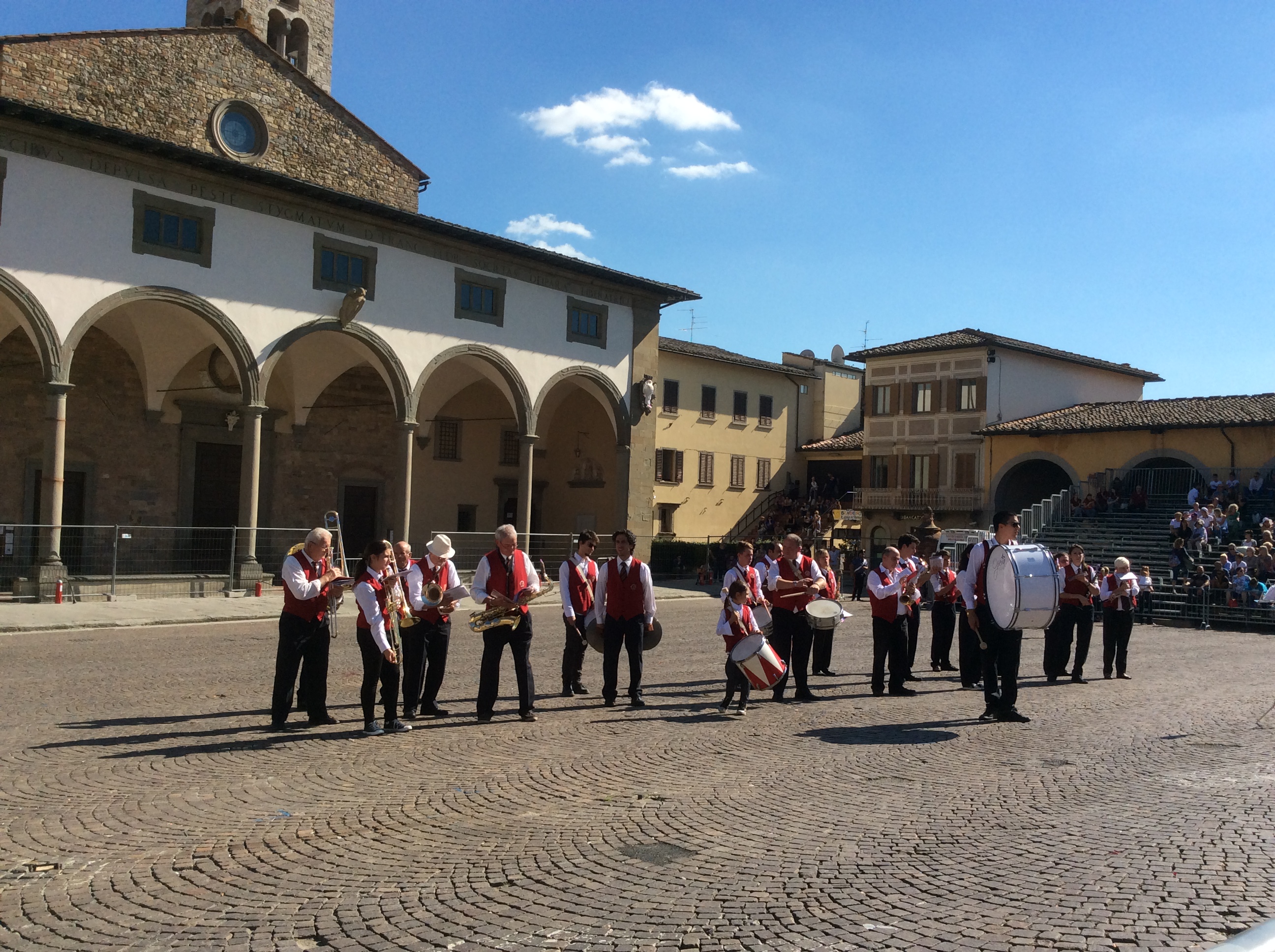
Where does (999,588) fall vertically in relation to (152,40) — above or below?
below

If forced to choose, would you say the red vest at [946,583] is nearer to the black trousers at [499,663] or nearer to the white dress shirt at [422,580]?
the black trousers at [499,663]

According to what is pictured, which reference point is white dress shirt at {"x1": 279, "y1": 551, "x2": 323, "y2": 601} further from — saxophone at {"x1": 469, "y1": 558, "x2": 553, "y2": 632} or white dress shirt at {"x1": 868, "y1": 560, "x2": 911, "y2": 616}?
white dress shirt at {"x1": 868, "y1": 560, "x2": 911, "y2": 616}

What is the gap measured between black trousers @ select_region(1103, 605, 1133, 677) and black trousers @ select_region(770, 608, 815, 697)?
4861 millimetres

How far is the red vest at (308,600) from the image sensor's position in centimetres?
881

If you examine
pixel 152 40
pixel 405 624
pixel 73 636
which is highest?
pixel 152 40

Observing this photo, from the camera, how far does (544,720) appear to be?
9734mm

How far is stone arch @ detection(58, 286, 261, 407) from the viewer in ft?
69.9

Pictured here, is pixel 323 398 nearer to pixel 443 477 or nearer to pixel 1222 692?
pixel 443 477

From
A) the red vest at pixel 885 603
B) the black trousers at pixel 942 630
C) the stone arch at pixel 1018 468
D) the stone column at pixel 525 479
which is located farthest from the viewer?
the stone arch at pixel 1018 468

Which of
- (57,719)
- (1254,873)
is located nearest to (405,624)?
(57,719)

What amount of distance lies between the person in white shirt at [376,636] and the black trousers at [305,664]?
1.16 feet

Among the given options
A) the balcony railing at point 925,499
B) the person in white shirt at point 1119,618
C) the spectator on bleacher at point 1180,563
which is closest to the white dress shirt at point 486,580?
the person in white shirt at point 1119,618

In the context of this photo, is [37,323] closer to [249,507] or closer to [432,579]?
[249,507]

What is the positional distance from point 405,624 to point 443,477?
24835 mm
